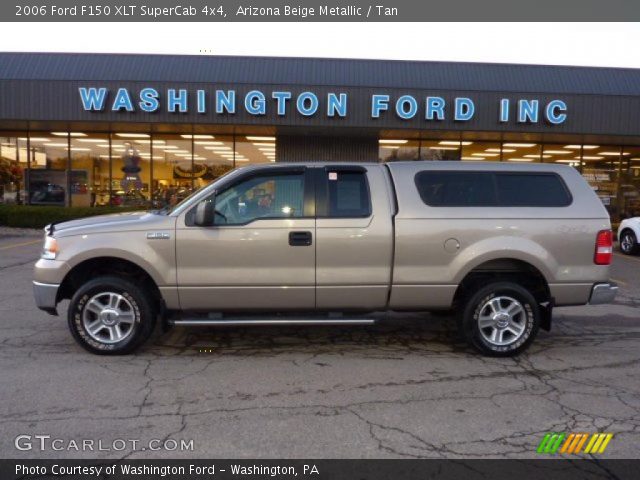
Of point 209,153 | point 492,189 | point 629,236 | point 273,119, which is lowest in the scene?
point 629,236

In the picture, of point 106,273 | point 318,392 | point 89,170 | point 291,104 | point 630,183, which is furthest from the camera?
point 630,183

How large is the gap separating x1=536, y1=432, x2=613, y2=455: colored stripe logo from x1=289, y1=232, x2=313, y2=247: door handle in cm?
265

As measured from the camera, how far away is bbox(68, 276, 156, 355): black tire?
5457mm

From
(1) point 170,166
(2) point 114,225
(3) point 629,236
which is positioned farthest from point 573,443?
(1) point 170,166

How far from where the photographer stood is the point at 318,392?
15.4 feet

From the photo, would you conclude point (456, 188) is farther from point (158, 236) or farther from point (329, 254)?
point (158, 236)

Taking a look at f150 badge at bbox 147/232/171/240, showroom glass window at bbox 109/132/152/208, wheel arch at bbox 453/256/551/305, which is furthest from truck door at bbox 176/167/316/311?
showroom glass window at bbox 109/132/152/208

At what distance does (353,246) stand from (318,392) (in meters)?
1.49

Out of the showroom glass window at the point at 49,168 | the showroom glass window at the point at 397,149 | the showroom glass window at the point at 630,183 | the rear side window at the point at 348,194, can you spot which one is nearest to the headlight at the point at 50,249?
the rear side window at the point at 348,194

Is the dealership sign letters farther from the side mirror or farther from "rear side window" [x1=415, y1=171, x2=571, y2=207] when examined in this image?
the side mirror

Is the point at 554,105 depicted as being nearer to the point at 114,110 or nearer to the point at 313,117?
the point at 313,117

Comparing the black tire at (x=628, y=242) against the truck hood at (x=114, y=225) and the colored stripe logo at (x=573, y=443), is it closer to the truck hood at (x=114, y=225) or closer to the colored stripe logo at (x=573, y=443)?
the colored stripe logo at (x=573, y=443)
